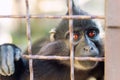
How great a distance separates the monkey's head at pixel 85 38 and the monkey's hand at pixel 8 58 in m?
0.28

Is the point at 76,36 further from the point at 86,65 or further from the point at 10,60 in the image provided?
the point at 10,60

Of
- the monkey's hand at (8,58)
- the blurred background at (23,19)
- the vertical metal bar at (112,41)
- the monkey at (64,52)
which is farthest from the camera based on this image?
the blurred background at (23,19)

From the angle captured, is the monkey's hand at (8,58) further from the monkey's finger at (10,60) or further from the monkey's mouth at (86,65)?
the monkey's mouth at (86,65)

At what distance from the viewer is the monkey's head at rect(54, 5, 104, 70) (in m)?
1.76

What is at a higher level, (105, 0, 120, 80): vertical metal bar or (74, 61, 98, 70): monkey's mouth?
(105, 0, 120, 80): vertical metal bar

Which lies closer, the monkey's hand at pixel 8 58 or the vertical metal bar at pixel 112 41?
the vertical metal bar at pixel 112 41

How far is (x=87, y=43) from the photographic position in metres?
1.81

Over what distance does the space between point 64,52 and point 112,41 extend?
1.88 feet

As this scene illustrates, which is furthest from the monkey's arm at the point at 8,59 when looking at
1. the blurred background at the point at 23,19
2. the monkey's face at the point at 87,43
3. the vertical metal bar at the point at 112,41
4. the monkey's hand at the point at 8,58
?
the blurred background at the point at 23,19

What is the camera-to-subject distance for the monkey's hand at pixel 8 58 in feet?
5.55

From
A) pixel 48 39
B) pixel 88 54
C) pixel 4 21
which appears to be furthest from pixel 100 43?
pixel 4 21

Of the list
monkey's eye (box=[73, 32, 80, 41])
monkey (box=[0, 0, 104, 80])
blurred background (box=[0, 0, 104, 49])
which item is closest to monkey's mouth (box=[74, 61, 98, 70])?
monkey (box=[0, 0, 104, 80])

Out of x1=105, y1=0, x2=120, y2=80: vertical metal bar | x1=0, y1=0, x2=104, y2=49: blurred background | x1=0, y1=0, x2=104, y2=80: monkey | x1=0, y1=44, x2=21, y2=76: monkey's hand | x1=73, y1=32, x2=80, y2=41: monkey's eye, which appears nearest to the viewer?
x1=105, y1=0, x2=120, y2=80: vertical metal bar

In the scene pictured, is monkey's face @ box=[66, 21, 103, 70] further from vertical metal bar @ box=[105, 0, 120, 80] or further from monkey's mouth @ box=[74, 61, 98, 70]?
vertical metal bar @ box=[105, 0, 120, 80]
